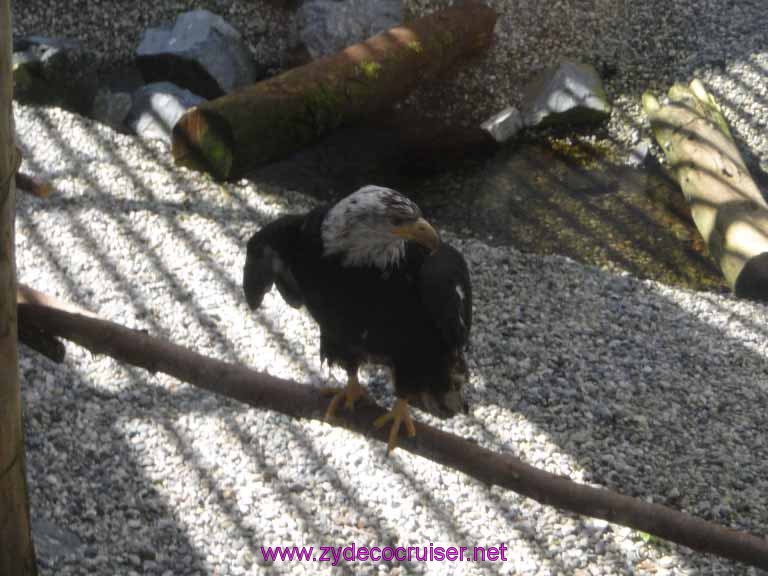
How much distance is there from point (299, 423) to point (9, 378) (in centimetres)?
173

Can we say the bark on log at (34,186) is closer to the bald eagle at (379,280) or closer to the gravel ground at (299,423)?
the bald eagle at (379,280)

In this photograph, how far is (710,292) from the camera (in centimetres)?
496

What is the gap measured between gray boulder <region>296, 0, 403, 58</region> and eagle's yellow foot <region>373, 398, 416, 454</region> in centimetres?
414

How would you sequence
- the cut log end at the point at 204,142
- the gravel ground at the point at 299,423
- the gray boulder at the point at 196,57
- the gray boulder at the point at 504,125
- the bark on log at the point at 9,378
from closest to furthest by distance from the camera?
the bark on log at the point at 9,378 → the gravel ground at the point at 299,423 → the cut log end at the point at 204,142 → the gray boulder at the point at 196,57 → the gray boulder at the point at 504,125

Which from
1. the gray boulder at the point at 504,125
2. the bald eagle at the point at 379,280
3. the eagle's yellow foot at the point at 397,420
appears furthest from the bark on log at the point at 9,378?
the gray boulder at the point at 504,125

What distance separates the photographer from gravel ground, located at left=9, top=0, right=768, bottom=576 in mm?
3068

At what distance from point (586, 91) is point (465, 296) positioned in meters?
4.44

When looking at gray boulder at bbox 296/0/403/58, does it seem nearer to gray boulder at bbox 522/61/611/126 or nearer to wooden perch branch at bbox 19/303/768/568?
gray boulder at bbox 522/61/611/126

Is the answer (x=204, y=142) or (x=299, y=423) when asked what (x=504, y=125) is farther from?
(x=299, y=423)

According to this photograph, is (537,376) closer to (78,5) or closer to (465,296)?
(465,296)

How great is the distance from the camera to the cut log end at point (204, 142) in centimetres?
503

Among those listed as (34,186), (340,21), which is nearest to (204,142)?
(340,21)

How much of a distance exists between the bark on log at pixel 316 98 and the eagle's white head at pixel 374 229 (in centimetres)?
280

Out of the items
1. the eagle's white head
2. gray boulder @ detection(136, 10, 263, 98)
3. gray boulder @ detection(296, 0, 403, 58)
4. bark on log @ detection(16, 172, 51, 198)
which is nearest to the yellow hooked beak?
the eagle's white head
